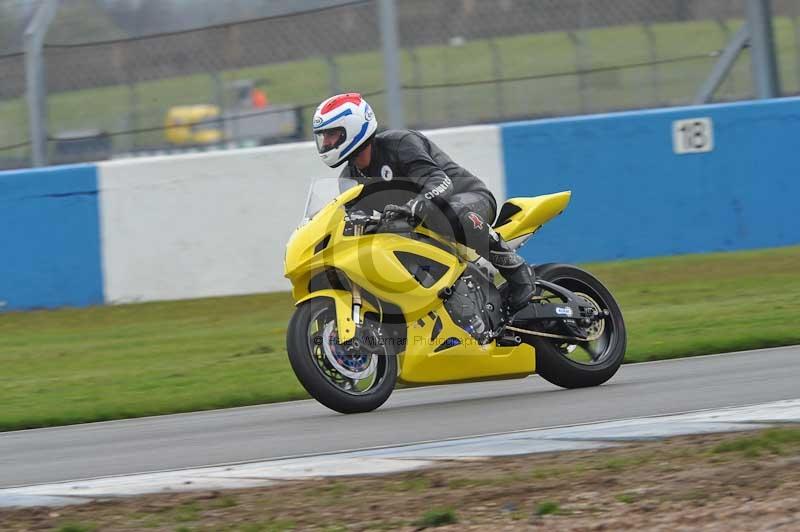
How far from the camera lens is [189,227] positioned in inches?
507

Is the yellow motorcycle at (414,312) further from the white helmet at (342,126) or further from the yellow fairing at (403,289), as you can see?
the white helmet at (342,126)

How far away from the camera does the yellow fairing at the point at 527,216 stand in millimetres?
7652

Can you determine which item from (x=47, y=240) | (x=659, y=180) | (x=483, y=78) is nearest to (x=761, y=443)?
(x=659, y=180)

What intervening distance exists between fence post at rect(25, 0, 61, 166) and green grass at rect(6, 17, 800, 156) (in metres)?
0.27

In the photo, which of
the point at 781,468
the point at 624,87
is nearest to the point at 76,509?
the point at 781,468

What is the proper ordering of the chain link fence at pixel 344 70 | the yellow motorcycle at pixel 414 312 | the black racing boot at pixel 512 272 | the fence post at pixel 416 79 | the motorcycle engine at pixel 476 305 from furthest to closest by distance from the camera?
the fence post at pixel 416 79, the chain link fence at pixel 344 70, the black racing boot at pixel 512 272, the motorcycle engine at pixel 476 305, the yellow motorcycle at pixel 414 312

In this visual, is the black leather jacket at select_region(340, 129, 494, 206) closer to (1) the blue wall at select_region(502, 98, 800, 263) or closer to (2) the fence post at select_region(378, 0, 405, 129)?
(1) the blue wall at select_region(502, 98, 800, 263)

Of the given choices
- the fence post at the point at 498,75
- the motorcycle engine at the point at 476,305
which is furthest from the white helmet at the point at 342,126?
the fence post at the point at 498,75

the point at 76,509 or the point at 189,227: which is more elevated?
the point at 189,227

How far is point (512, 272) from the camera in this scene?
7555 millimetres

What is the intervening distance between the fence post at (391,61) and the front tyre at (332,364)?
6549 mm

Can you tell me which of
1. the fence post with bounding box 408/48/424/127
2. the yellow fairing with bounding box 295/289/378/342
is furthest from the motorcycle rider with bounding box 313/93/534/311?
the fence post with bounding box 408/48/424/127

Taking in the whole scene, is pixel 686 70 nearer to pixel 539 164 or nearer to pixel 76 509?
pixel 539 164

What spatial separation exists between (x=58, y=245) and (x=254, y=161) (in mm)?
1900
